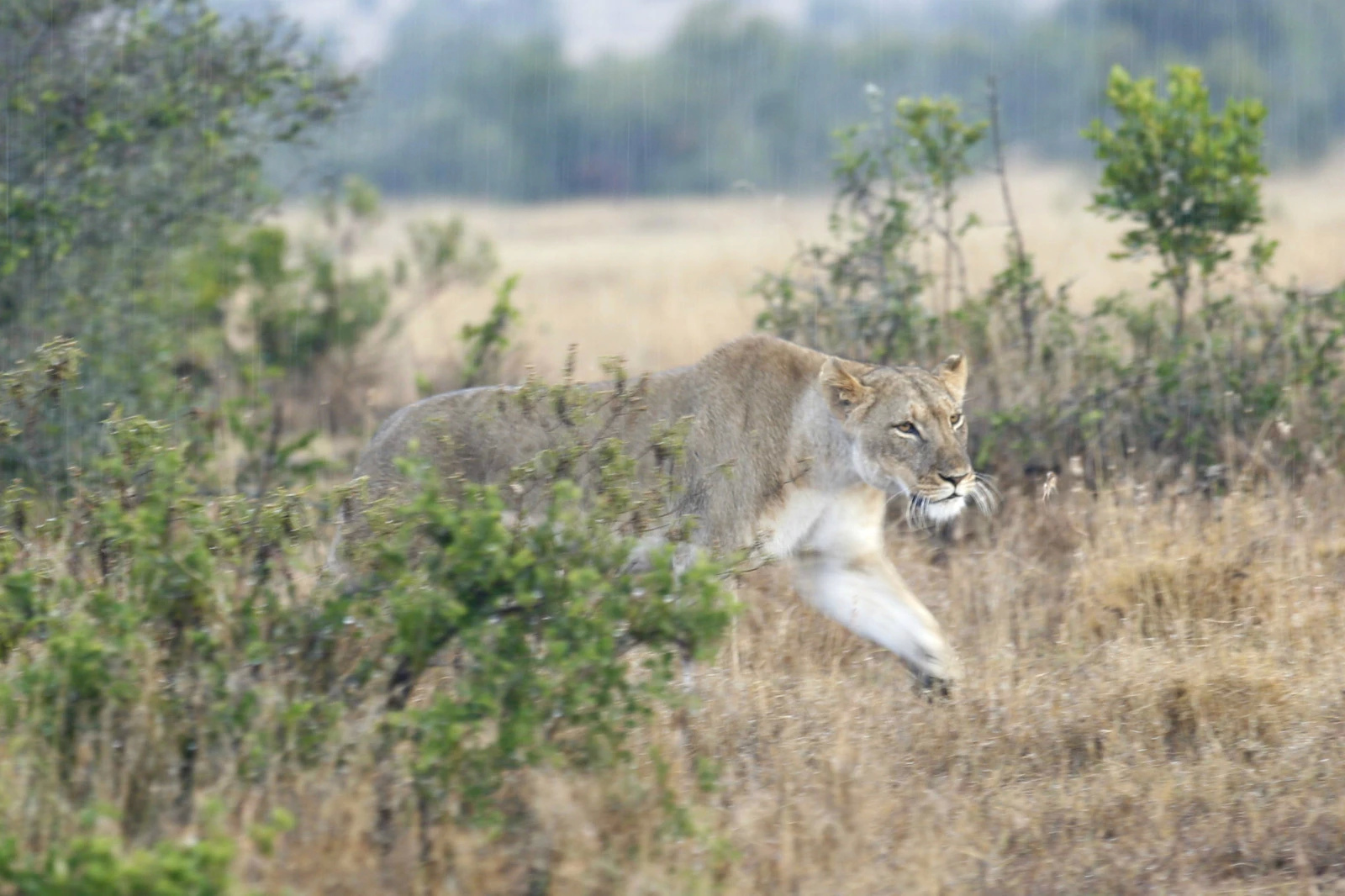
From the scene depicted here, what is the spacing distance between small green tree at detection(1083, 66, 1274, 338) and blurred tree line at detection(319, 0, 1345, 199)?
36.3m

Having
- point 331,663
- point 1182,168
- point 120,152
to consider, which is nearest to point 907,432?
point 331,663

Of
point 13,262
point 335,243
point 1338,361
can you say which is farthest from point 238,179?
point 1338,361

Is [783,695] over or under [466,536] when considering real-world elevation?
under

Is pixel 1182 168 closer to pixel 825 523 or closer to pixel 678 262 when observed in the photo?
pixel 825 523

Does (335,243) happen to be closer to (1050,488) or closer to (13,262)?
(13,262)

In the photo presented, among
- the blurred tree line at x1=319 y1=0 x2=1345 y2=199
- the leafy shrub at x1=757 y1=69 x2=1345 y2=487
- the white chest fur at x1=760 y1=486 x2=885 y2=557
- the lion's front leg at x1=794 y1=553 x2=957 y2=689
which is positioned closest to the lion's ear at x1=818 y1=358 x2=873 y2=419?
the white chest fur at x1=760 y1=486 x2=885 y2=557

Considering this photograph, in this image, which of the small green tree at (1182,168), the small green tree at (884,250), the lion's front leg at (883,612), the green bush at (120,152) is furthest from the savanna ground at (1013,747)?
the green bush at (120,152)

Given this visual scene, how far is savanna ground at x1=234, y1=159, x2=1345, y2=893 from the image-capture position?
4219mm

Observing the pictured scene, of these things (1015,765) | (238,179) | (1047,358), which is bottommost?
(1015,765)

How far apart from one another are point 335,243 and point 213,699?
10.3 meters

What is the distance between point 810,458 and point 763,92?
52286 mm

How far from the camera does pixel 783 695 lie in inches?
→ 228

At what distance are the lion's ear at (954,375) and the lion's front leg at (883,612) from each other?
675 millimetres

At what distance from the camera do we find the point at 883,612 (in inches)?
234
